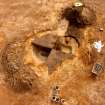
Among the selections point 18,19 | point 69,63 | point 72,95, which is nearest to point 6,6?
point 18,19

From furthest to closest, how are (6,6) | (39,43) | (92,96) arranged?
(6,6) < (39,43) < (92,96)

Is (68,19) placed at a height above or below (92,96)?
above

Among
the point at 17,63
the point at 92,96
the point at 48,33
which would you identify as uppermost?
the point at 48,33

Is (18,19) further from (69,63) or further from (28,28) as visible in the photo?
(69,63)

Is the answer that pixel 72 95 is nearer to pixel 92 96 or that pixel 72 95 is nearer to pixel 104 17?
pixel 92 96

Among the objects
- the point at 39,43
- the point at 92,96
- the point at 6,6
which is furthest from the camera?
the point at 6,6

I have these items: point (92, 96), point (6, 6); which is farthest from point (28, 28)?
point (92, 96)

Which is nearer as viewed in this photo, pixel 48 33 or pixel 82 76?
pixel 82 76
